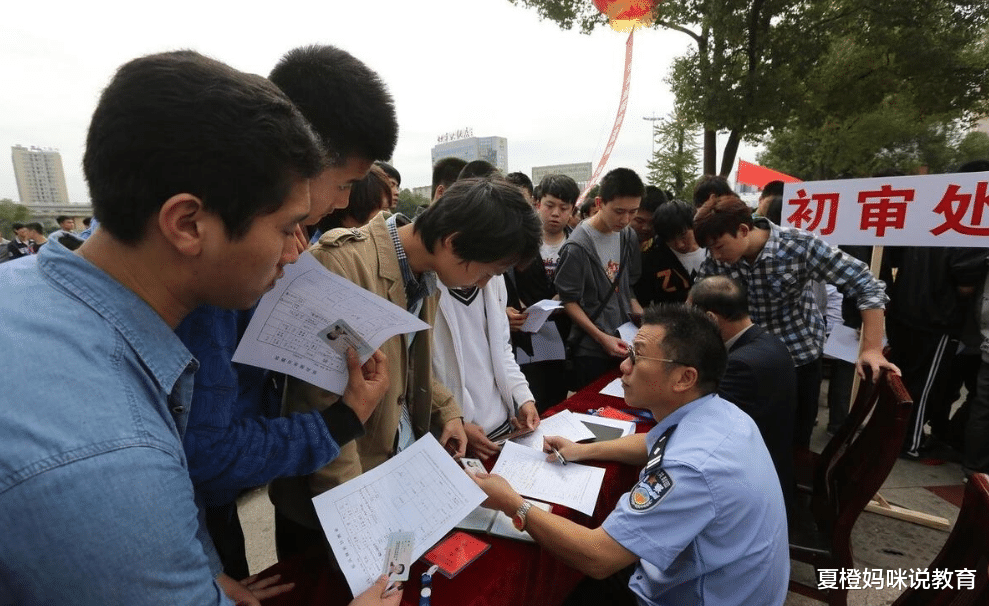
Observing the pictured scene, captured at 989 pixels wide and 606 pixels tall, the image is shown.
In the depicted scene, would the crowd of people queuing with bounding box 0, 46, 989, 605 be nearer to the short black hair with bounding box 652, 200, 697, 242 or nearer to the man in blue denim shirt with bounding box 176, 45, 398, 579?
the man in blue denim shirt with bounding box 176, 45, 398, 579

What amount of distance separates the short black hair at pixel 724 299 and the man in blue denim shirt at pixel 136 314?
1.66m

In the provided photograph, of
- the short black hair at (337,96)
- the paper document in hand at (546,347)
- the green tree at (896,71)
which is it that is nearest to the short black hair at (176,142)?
the short black hair at (337,96)

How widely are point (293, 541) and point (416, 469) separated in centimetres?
53

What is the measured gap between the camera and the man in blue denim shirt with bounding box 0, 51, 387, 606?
0.44 meters

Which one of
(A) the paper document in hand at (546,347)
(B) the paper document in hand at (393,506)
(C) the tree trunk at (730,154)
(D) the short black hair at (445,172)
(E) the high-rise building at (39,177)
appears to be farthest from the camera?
(E) the high-rise building at (39,177)

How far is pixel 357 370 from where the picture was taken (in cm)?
96

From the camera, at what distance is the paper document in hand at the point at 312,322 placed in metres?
0.91

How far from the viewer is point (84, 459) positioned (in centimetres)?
45

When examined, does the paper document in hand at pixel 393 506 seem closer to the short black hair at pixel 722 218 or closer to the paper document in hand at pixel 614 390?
the paper document in hand at pixel 614 390

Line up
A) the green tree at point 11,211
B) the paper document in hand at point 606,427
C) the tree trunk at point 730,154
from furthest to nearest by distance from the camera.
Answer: the green tree at point 11,211 → the tree trunk at point 730,154 → the paper document in hand at point 606,427

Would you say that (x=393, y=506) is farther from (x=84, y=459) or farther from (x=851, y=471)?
(x=851, y=471)

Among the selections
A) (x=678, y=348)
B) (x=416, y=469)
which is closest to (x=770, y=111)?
(x=678, y=348)

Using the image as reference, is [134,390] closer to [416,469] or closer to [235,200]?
[235,200]

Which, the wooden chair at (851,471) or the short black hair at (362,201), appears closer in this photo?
the wooden chair at (851,471)
